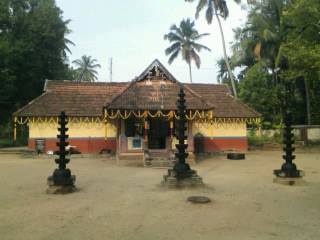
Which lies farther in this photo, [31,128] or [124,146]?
[31,128]

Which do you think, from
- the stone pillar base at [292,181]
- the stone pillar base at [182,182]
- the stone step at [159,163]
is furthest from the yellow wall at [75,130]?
the stone pillar base at [292,181]

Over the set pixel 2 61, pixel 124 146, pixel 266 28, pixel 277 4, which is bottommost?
pixel 124 146

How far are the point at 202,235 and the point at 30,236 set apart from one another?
3.19m

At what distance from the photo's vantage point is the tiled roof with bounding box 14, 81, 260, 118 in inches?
761

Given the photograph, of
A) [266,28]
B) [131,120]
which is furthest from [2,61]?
[266,28]

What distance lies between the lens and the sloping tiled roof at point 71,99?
76.8 ft

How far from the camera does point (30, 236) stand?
6.46 metres

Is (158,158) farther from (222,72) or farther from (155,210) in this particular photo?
(222,72)

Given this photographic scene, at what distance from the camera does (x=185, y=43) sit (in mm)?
45156

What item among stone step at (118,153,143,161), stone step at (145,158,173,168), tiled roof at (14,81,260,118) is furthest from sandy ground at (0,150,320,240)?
tiled roof at (14,81,260,118)

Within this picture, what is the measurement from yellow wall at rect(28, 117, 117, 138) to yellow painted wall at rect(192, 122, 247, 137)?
6.29 m

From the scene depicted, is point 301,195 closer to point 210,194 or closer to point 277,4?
point 210,194

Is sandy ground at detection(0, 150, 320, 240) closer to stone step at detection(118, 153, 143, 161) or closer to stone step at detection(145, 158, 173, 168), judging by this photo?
stone step at detection(145, 158, 173, 168)

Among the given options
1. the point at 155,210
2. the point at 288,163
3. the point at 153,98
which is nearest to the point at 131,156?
the point at 153,98
